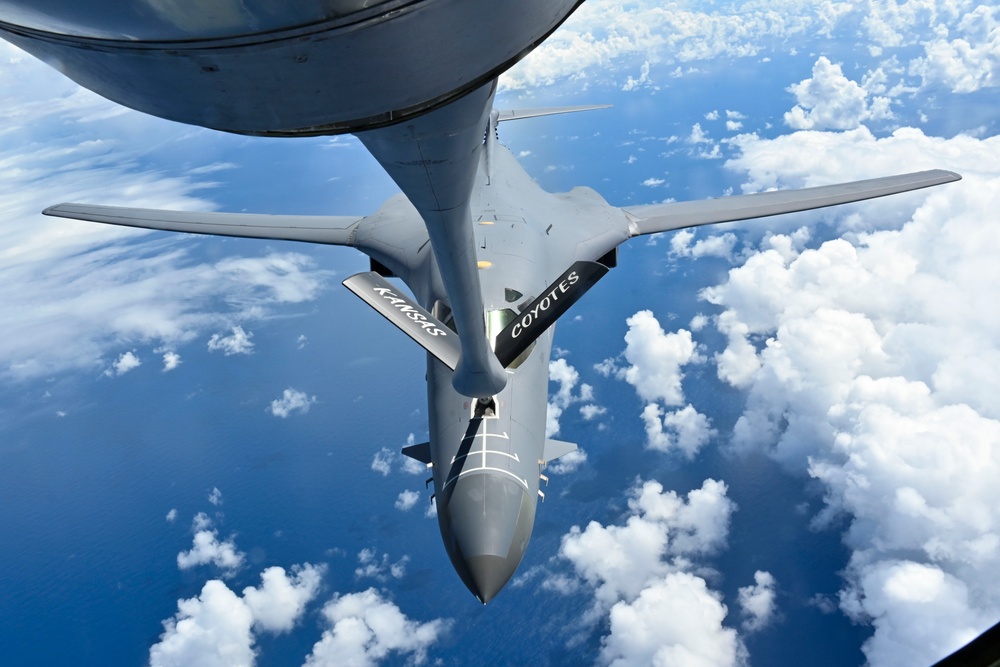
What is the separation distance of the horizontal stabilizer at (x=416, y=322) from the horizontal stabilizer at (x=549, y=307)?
0.73 metres

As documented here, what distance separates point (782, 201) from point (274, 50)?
16.5 meters

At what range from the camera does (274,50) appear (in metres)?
1.46

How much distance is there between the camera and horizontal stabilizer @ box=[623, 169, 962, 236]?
14984 mm

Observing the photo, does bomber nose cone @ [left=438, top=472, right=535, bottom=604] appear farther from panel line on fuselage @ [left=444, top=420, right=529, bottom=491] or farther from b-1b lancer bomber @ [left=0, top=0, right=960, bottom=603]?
b-1b lancer bomber @ [left=0, top=0, right=960, bottom=603]

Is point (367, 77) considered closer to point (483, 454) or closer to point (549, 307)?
point (549, 307)

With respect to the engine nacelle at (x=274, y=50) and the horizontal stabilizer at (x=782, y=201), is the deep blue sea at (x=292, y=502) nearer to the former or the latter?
the horizontal stabilizer at (x=782, y=201)

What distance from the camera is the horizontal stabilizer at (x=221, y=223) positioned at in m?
15.7

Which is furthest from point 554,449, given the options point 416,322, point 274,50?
point 274,50

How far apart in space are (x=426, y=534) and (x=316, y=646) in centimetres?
2167

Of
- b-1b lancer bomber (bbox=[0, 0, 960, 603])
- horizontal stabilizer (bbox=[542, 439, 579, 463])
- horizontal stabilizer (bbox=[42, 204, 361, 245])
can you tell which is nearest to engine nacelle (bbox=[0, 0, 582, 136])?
b-1b lancer bomber (bbox=[0, 0, 960, 603])

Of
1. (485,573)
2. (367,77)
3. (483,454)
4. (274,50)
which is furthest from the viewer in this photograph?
(483,454)

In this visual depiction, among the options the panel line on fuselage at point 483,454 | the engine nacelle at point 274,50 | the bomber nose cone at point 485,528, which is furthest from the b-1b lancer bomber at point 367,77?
the bomber nose cone at point 485,528

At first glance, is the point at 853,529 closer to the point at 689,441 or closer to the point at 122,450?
the point at 689,441

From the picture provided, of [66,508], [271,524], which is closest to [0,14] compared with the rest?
[271,524]
